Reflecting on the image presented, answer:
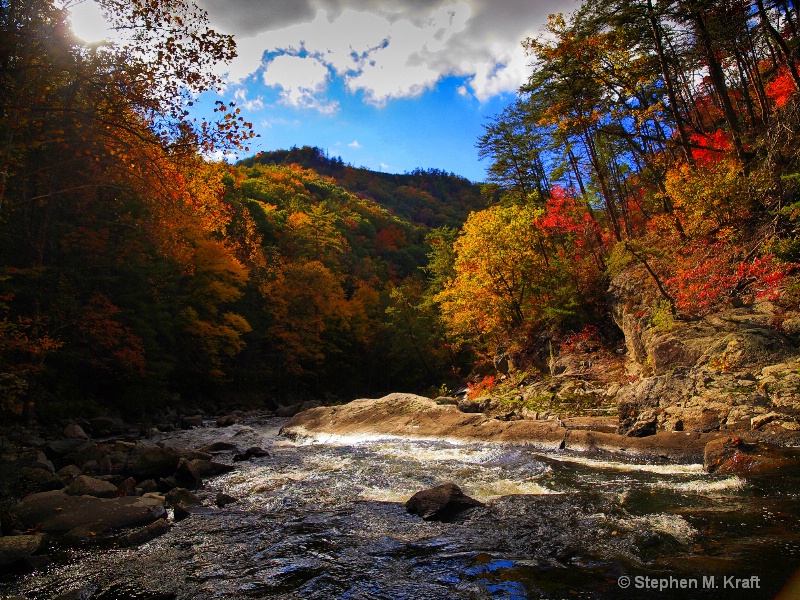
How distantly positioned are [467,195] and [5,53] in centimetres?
11843

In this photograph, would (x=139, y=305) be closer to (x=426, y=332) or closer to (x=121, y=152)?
(x=121, y=152)

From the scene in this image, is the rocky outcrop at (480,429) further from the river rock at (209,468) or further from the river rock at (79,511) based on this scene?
the river rock at (79,511)

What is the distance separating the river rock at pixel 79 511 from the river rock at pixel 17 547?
3.36 feet

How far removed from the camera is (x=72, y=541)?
21.9 ft

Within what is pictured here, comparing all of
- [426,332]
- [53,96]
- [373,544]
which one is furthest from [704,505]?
[426,332]

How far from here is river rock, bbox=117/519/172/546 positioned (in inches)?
261

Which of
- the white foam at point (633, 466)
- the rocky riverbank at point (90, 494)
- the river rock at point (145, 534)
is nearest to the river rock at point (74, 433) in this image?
the rocky riverbank at point (90, 494)

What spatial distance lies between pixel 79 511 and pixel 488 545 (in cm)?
690

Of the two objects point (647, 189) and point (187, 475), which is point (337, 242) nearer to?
point (647, 189)

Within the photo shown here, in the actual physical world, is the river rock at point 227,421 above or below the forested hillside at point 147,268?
→ below

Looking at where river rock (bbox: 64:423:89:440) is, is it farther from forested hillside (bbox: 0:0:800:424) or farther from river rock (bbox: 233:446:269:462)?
river rock (bbox: 233:446:269:462)

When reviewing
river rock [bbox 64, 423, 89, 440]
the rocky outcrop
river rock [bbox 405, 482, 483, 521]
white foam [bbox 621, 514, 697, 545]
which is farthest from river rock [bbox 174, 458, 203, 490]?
white foam [bbox 621, 514, 697, 545]

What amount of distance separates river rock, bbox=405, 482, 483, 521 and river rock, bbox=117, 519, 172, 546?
13.3 ft

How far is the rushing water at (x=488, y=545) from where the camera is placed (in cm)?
475
